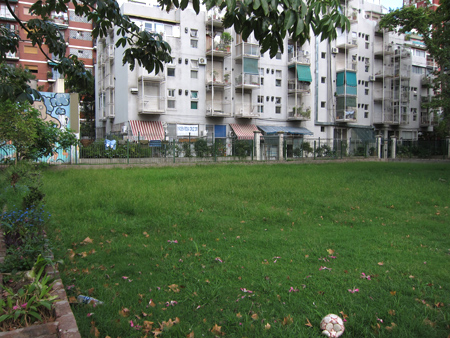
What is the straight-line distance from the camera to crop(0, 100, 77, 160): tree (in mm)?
12227

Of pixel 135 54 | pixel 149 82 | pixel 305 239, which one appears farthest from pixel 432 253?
pixel 149 82

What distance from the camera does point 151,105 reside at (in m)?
31.2

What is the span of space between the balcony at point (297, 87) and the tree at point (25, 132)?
25763 millimetres

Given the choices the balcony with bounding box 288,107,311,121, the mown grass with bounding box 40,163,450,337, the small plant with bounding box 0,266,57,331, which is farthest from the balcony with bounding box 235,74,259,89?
the small plant with bounding box 0,266,57,331

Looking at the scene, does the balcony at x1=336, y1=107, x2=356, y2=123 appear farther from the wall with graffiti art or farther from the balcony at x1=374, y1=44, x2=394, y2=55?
the wall with graffiti art

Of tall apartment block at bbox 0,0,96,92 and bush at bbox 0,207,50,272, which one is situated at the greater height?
tall apartment block at bbox 0,0,96,92

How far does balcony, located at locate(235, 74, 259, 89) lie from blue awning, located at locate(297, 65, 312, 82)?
478cm

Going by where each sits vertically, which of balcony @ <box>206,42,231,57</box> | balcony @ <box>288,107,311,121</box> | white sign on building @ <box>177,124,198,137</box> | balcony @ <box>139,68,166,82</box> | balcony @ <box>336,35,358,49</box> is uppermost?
balcony @ <box>336,35,358,49</box>

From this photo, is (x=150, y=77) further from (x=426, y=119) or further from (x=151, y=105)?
(x=426, y=119)

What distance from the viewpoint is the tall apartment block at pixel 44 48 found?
40.6 m

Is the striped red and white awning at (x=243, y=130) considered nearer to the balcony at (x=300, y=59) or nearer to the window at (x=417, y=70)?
the balcony at (x=300, y=59)

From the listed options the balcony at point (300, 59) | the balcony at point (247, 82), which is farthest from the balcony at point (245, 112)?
the balcony at point (300, 59)

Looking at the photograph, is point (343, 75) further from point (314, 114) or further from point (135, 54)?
point (135, 54)

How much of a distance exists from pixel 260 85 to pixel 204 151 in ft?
52.4
